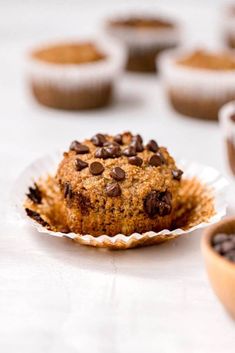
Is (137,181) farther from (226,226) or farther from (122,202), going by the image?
(226,226)

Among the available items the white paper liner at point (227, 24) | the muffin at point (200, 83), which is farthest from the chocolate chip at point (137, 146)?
the white paper liner at point (227, 24)

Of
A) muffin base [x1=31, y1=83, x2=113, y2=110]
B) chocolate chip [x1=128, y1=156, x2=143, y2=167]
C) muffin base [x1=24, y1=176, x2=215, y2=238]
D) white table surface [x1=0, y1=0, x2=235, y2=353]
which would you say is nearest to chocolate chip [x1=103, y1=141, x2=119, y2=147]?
chocolate chip [x1=128, y1=156, x2=143, y2=167]

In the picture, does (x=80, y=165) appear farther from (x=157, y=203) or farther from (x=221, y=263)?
(x=221, y=263)

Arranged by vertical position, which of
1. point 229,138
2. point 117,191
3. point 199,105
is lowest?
point 199,105

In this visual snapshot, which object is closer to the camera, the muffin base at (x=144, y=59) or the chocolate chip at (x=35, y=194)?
the chocolate chip at (x=35, y=194)

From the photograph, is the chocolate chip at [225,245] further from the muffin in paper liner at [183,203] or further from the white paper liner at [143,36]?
the white paper liner at [143,36]

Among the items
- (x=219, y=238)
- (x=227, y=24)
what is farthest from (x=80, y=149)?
(x=227, y=24)
